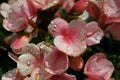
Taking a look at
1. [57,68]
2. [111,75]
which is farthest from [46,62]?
[111,75]

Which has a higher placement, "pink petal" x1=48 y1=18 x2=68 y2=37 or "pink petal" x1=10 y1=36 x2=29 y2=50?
"pink petal" x1=48 y1=18 x2=68 y2=37

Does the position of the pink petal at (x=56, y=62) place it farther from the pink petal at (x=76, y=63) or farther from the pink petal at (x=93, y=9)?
the pink petal at (x=93, y=9)

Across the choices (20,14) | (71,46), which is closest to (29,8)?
(20,14)

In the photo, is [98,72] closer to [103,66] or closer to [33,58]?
[103,66]

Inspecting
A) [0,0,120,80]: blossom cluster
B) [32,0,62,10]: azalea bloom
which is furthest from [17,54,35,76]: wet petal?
[32,0,62,10]: azalea bloom

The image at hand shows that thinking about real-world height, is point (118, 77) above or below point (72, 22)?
below

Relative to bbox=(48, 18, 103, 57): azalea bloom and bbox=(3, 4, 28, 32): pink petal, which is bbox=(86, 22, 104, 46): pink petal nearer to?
bbox=(48, 18, 103, 57): azalea bloom

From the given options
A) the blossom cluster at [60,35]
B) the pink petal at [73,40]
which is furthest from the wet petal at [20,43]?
the pink petal at [73,40]

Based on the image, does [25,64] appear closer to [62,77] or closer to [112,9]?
[62,77]
